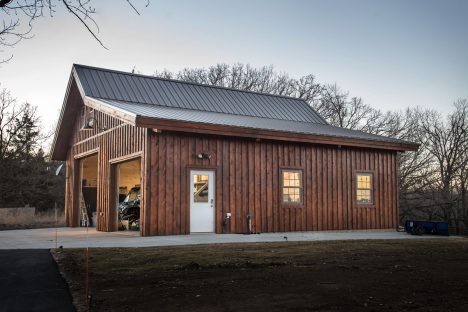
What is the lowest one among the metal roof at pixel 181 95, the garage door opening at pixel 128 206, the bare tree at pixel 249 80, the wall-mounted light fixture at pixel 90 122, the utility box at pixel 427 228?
the utility box at pixel 427 228

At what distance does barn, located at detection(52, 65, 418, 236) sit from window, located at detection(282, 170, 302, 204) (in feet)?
0.12

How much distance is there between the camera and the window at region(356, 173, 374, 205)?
58.8 ft

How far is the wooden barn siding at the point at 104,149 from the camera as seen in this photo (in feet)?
50.6

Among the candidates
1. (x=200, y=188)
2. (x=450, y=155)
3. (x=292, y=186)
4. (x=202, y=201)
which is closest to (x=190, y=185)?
(x=200, y=188)

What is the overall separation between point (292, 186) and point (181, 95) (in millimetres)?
6383

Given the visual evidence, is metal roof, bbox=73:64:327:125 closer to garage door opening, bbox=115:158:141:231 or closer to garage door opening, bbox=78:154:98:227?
garage door opening, bbox=115:158:141:231

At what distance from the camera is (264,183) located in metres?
15.9

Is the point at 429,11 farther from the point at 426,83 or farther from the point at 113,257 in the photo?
the point at 113,257

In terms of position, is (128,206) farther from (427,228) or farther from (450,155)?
(450,155)

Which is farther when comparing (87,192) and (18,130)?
(18,130)

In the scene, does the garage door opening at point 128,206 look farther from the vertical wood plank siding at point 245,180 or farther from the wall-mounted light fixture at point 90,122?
the wall-mounted light fixture at point 90,122

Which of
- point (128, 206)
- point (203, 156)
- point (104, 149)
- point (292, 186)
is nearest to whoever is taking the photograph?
point (203, 156)

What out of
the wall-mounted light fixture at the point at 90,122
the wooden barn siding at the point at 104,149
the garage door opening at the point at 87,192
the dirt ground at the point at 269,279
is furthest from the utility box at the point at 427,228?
the garage door opening at the point at 87,192

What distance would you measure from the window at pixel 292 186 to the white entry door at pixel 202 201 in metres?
2.68
